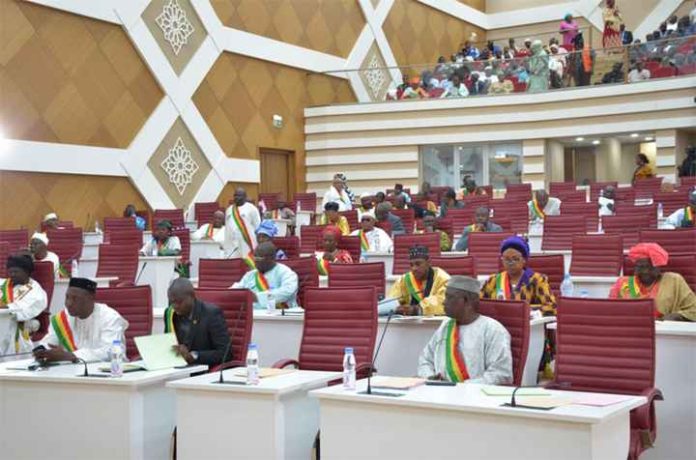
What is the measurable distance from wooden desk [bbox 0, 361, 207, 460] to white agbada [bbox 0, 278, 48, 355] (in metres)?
2.28

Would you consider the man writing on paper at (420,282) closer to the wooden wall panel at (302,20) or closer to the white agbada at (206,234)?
the white agbada at (206,234)

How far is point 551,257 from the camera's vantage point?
6.98 metres

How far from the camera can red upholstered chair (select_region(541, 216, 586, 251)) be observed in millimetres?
10664

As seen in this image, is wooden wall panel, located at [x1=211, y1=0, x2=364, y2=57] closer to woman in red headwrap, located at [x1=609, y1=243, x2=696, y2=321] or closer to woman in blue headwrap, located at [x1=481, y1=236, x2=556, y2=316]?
woman in blue headwrap, located at [x1=481, y1=236, x2=556, y2=316]

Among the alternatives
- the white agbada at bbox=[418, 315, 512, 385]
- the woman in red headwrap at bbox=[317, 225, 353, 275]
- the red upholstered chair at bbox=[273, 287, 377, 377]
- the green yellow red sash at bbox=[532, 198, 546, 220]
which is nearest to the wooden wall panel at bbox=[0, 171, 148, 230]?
the woman in red headwrap at bbox=[317, 225, 353, 275]

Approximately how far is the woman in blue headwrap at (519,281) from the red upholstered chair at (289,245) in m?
3.75

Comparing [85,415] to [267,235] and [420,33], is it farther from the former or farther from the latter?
[420,33]

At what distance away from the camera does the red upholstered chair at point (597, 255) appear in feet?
27.0

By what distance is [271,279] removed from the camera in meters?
7.77

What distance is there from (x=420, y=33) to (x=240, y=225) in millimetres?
14338

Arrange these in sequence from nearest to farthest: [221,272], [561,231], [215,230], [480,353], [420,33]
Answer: [480,353], [221,272], [561,231], [215,230], [420,33]

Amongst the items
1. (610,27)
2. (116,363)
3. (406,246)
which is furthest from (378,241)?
(610,27)

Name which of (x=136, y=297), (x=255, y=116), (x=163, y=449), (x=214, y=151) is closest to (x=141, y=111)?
(x=214, y=151)

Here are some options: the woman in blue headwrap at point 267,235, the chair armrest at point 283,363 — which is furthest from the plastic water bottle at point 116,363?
the woman in blue headwrap at point 267,235
